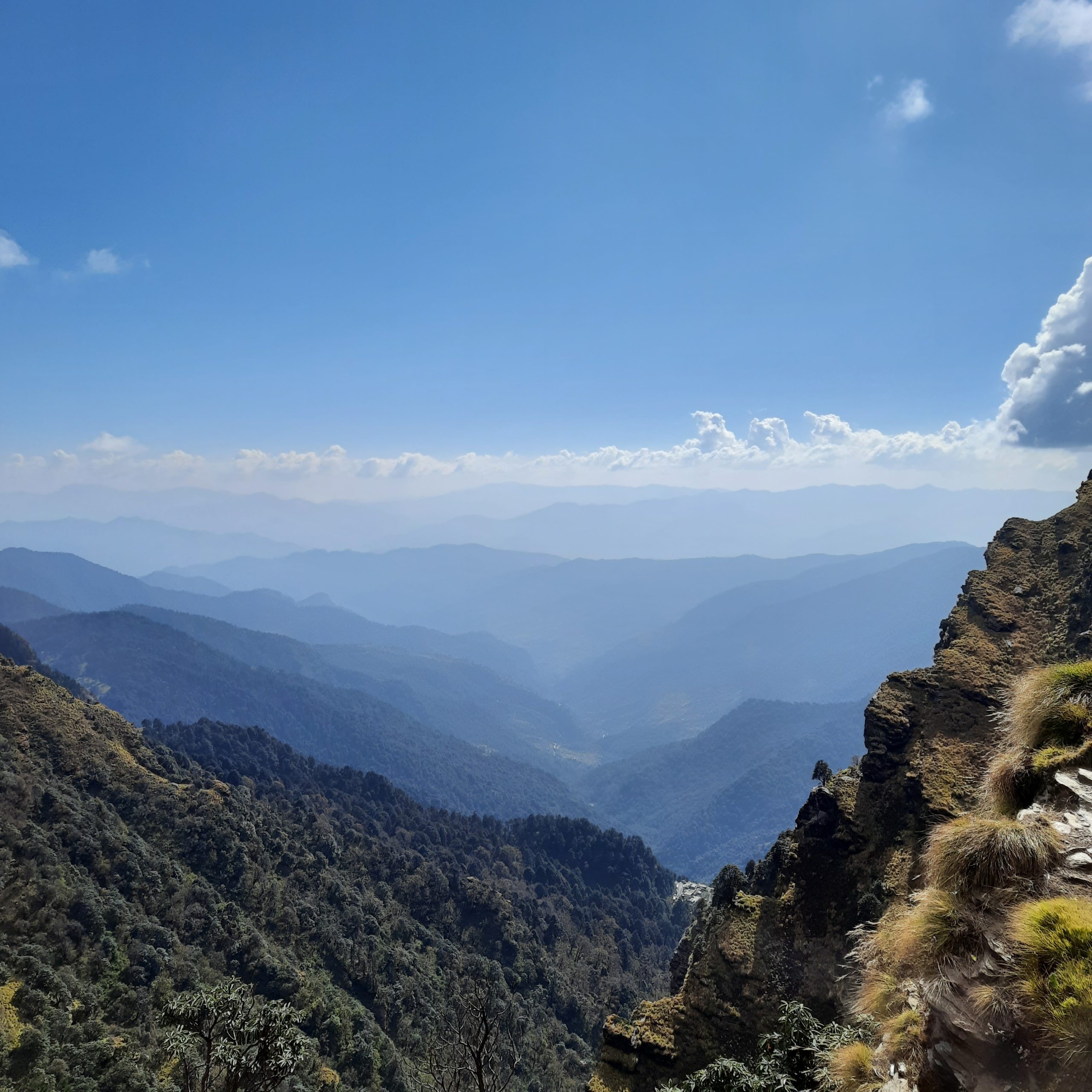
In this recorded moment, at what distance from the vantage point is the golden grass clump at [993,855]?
811 centimetres

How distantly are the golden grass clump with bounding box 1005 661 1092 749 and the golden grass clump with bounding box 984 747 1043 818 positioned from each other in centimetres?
30

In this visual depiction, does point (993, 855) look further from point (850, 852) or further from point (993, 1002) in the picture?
point (850, 852)

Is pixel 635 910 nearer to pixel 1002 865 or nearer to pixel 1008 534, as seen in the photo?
pixel 1008 534

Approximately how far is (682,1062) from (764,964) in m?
4.25

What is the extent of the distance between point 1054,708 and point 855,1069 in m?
6.75

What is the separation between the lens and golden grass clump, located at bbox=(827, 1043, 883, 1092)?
8.84 metres

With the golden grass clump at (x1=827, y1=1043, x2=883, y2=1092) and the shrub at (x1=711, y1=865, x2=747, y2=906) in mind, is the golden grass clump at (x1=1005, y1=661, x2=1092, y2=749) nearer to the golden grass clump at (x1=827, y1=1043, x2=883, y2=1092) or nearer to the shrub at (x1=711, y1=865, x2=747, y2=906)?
the golden grass clump at (x1=827, y1=1043, x2=883, y2=1092)

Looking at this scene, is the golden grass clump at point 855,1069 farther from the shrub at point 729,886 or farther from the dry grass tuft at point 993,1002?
the shrub at point 729,886

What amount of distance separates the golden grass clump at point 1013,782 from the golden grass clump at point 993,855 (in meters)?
1.77

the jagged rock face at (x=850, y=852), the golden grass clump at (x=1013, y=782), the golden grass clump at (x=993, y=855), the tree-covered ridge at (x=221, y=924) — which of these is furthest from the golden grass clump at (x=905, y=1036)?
the tree-covered ridge at (x=221, y=924)

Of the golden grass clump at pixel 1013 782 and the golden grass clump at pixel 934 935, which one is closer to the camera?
the golden grass clump at pixel 934 935

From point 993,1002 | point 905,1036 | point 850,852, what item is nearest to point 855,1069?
point 905,1036

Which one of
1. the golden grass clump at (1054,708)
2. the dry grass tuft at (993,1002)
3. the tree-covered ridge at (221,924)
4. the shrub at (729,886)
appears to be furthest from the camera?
the tree-covered ridge at (221,924)

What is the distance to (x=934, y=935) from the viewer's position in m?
8.27
